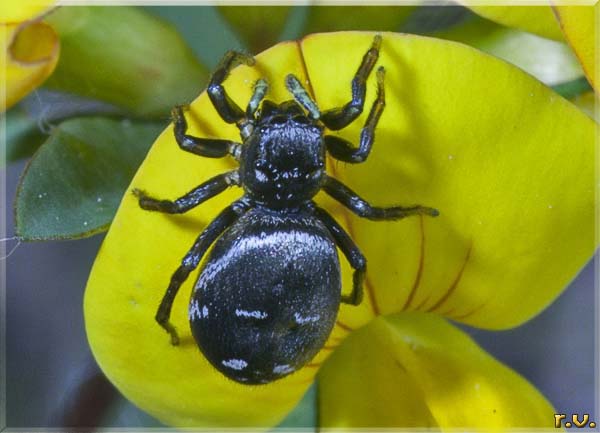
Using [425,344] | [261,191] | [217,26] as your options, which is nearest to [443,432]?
[425,344]

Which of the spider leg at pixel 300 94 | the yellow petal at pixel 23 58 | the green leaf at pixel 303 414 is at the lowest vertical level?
the green leaf at pixel 303 414

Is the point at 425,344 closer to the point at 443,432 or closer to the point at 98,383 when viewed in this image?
the point at 443,432

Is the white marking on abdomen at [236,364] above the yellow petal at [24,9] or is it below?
below

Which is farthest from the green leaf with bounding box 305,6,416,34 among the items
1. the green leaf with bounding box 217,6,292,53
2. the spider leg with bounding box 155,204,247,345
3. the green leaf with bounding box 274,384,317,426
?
the green leaf with bounding box 274,384,317,426

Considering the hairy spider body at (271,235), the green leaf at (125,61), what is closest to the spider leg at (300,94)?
the hairy spider body at (271,235)

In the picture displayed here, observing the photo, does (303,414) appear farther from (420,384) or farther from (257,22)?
(257,22)

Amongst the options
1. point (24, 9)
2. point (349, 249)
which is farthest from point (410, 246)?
point (24, 9)

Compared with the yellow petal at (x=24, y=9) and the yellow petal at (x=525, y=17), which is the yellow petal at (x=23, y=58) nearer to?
the yellow petal at (x=24, y=9)

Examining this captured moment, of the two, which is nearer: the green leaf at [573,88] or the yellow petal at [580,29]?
the yellow petal at [580,29]

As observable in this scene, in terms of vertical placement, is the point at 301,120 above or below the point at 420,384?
above
